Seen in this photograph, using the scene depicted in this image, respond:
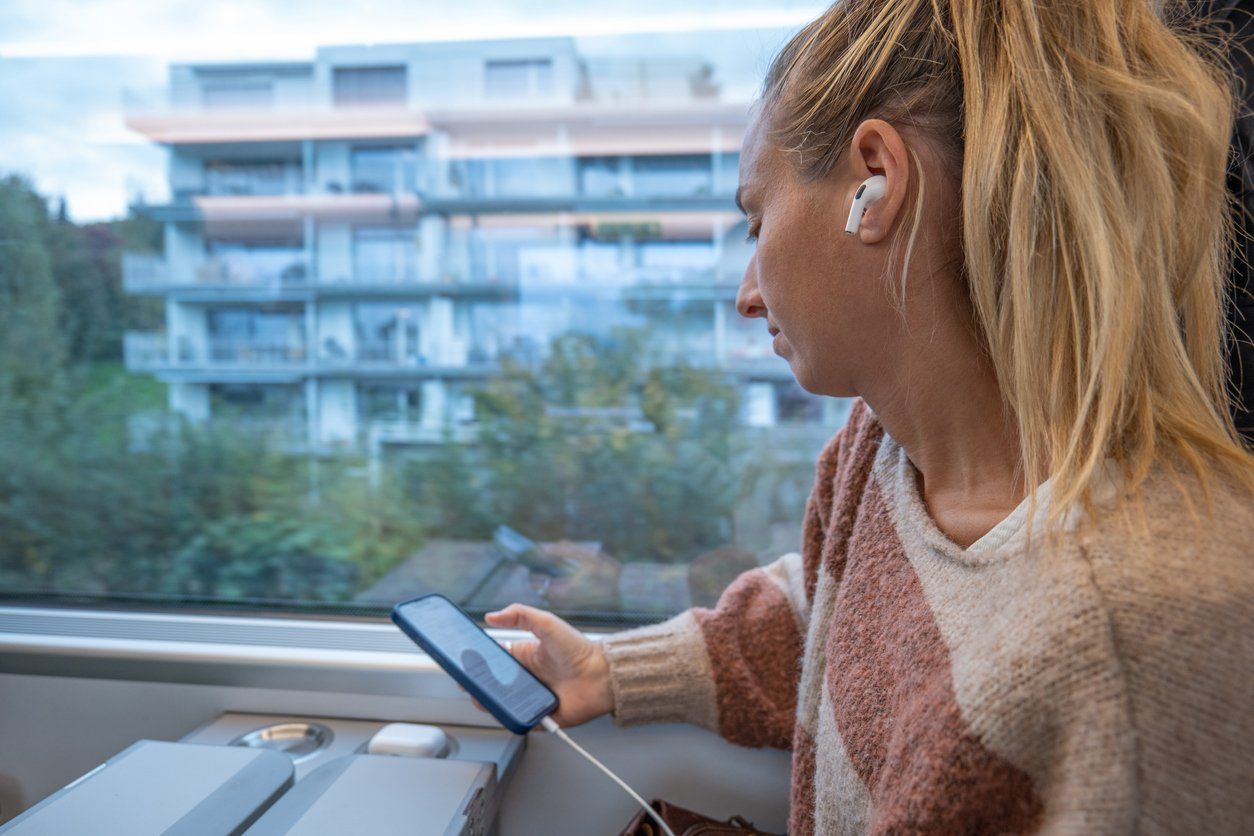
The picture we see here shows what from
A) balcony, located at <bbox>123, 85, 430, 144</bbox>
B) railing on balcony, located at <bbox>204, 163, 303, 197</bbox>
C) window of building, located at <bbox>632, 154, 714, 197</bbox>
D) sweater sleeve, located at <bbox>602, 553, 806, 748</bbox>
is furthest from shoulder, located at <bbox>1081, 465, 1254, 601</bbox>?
railing on balcony, located at <bbox>204, 163, 303, 197</bbox>

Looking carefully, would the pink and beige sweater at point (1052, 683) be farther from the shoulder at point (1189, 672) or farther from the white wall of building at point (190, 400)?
the white wall of building at point (190, 400)

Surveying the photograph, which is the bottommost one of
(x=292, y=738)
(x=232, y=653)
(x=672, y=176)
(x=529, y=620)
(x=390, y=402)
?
(x=292, y=738)

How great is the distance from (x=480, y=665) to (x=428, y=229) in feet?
2.59

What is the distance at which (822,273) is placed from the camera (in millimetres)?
706

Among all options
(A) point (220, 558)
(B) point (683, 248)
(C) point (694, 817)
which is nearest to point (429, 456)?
(A) point (220, 558)

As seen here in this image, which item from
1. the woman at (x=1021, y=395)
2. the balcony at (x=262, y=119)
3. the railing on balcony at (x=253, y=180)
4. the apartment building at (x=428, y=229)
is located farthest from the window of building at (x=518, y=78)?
the woman at (x=1021, y=395)

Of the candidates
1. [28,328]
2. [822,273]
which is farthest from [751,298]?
[28,328]

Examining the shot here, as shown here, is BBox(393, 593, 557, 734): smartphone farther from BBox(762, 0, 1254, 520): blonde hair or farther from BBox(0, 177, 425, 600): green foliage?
BBox(762, 0, 1254, 520): blonde hair

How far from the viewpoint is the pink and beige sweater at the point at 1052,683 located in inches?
19.3

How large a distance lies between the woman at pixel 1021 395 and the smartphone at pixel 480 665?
35cm

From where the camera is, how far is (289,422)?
1.47 meters

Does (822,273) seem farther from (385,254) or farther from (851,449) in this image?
(385,254)

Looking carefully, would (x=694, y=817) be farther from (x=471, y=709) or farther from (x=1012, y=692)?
(x=1012, y=692)

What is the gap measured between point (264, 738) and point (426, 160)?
98cm
